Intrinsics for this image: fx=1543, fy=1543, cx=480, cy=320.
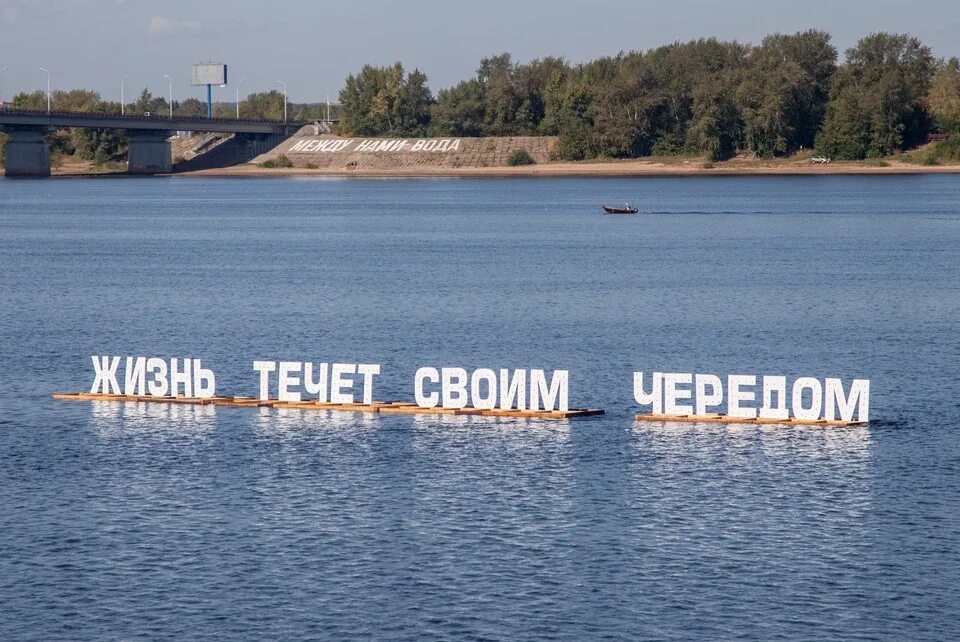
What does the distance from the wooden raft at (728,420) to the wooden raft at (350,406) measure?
2717mm

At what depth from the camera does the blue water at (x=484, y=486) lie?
40594 millimetres

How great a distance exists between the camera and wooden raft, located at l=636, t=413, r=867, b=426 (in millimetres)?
60875

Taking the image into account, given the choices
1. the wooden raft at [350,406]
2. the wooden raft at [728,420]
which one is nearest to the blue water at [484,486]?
the wooden raft at [728,420]

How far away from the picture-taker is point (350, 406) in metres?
65.2

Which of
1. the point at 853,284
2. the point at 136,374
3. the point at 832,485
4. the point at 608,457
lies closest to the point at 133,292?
the point at 136,374

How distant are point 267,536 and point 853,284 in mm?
75485

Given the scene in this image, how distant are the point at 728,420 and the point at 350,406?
15808 millimetres

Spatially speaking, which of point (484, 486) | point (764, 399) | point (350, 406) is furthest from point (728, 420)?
point (350, 406)

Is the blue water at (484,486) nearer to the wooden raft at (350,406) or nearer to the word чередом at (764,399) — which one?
the wooden raft at (350,406)

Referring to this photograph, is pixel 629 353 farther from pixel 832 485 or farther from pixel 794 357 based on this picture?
pixel 832 485

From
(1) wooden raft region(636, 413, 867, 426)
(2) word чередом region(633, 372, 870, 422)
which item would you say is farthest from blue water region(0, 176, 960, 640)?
(2) word чередом region(633, 372, 870, 422)

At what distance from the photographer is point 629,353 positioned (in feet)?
262

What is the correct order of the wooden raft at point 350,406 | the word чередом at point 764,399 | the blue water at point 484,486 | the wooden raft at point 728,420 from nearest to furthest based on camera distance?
1. the blue water at point 484,486
2. the wooden raft at point 728,420
3. the word чередом at point 764,399
4. the wooden raft at point 350,406

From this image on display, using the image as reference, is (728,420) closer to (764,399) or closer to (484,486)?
(764,399)
